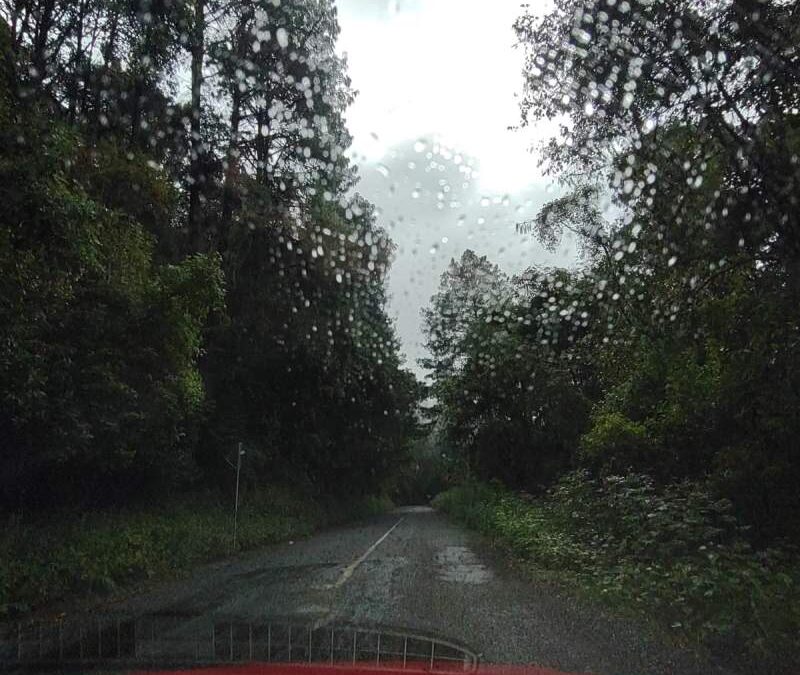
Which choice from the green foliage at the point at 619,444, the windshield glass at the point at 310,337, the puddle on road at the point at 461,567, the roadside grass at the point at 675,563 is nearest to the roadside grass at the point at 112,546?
the windshield glass at the point at 310,337

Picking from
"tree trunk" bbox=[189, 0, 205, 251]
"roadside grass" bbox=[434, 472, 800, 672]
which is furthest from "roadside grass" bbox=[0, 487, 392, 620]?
"tree trunk" bbox=[189, 0, 205, 251]

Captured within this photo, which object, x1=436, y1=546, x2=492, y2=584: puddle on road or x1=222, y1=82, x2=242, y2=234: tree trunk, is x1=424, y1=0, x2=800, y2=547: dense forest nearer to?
x1=436, y1=546, x2=492, y2=584: puddle on road

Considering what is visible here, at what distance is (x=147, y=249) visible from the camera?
11.9m

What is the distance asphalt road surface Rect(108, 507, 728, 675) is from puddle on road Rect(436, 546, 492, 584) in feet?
0.06

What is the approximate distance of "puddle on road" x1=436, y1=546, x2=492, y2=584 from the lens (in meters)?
10.8

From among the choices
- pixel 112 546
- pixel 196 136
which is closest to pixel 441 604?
pixel 112 546

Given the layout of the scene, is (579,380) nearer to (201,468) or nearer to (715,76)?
(201,468)

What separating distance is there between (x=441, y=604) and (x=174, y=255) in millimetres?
11616

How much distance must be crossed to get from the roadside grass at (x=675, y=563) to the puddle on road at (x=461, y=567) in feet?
3.28

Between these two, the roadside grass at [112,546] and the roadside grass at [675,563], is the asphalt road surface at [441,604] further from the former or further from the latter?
the roadside grass at [112,546]

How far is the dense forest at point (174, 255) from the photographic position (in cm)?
812

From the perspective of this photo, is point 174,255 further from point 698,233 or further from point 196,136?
point 698,233

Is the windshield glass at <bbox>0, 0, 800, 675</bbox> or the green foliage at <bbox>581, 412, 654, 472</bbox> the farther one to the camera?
the green foliage at <bbox>581, 412, 654, 472</bbox>

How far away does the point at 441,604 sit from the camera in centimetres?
828
